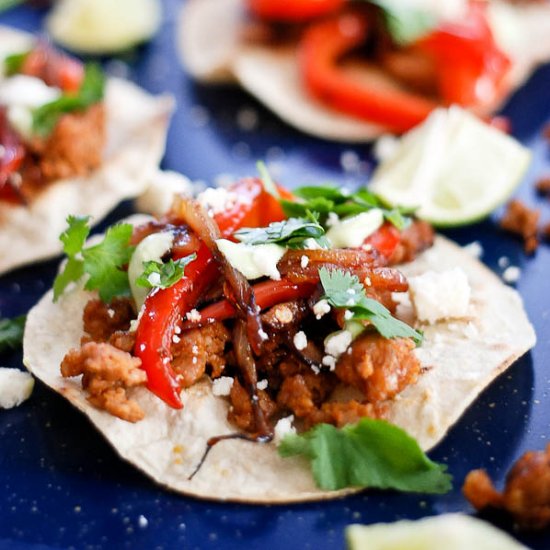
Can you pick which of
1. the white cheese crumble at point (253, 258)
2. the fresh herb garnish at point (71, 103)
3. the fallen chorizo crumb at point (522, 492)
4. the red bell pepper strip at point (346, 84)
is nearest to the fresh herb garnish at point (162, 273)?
the white cheese crumble at point (253, 258)

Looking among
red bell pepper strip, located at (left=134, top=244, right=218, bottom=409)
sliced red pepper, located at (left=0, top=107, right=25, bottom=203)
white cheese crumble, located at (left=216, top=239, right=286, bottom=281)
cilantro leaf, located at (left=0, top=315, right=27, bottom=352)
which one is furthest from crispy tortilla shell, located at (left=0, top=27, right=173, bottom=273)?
white cheese crumble, located at (left=216, top=239, right=286, bottom=281)

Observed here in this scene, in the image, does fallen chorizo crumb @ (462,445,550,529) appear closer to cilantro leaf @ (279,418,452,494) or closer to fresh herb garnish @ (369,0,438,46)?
cilantro leaf @ (279,418,452,494)

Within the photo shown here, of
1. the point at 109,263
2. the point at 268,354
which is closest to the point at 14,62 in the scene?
the point at 109,263

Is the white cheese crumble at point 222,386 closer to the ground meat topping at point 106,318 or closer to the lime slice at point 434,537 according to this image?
the ground meat topping at point 106,318

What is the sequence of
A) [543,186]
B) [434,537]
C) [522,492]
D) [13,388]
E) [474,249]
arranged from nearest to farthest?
[434,537] → [522,492] → [13,388] → [474,249] → [543,186]

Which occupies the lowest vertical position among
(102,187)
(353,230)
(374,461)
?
(102,187)

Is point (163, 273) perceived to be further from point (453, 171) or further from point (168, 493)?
point (453, 171)
